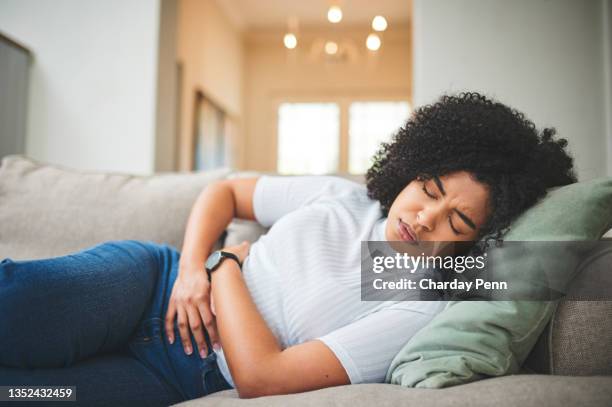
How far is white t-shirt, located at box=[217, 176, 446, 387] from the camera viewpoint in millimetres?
849

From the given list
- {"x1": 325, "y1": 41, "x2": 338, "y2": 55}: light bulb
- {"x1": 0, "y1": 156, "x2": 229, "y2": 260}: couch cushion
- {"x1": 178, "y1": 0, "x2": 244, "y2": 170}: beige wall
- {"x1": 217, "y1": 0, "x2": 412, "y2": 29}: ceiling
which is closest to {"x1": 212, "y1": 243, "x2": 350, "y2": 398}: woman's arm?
{"x1": 0, "y1": 156, "x2": 229, "y2": 260}: couch cushion

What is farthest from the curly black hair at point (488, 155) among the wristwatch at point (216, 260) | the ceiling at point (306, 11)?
the ceiling at point (306, 11)

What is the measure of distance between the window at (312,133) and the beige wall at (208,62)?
85 centimetres

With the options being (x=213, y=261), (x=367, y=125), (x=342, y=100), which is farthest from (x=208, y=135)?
(x=213, y=261)

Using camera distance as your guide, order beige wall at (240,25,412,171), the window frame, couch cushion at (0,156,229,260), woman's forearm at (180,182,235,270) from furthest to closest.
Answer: the window frame, beige wall at (240,25,412,171), couch cushion at (0,156,229,260), woman's forearm at (180,182,235,270)

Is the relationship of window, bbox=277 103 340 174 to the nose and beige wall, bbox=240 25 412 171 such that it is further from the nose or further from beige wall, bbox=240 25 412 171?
the nose

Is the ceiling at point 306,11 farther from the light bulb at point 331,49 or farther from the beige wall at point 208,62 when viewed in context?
the light bulb at point 331,49

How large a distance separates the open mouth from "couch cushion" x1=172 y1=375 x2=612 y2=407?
348mm

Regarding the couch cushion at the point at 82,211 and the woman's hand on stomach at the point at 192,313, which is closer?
the woman's hand on stomach at the point at 192,313

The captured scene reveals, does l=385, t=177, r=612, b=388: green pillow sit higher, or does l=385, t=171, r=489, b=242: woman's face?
l=385, t=171, r=489, b=242: woman's face

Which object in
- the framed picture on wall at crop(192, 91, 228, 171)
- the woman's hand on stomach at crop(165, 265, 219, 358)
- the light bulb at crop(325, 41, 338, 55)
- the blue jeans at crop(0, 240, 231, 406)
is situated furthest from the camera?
the light bulb at crop(325, 41, 338, 55)

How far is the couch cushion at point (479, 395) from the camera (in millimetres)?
667

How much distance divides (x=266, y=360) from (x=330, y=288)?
0.65ft

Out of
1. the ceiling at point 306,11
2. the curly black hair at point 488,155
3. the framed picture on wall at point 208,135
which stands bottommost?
the curly black hair at point 488,155
